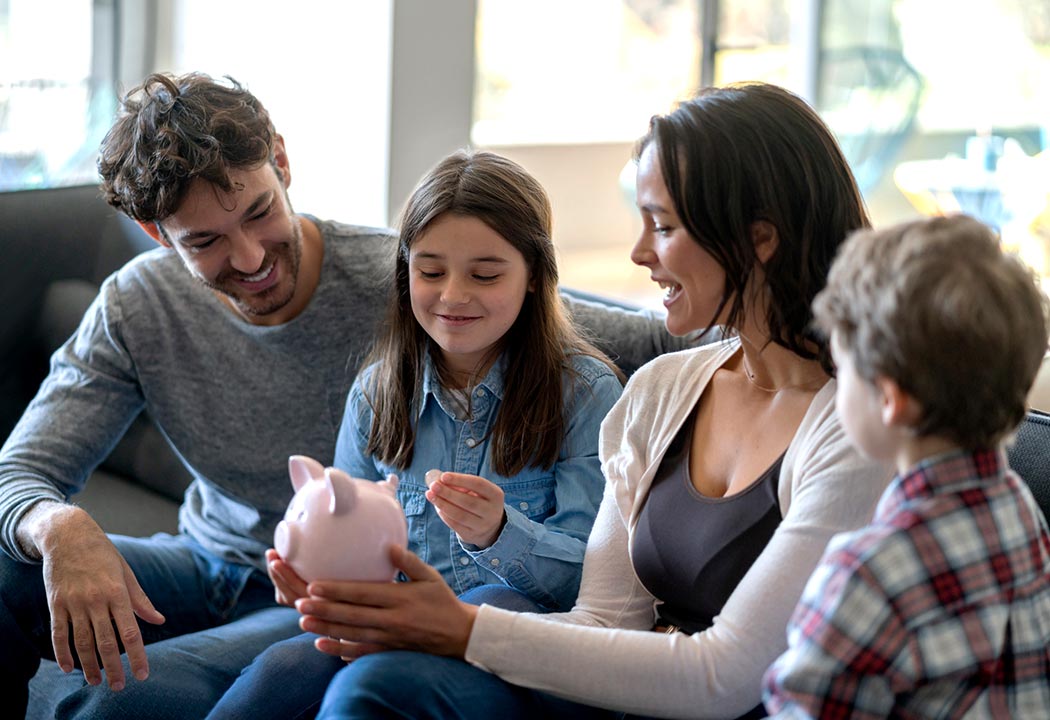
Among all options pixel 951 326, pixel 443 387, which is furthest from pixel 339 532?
pixel 951 326

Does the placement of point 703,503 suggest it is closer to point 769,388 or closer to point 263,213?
point 769,388

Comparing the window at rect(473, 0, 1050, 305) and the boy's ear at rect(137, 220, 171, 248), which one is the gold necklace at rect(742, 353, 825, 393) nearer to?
the boy's ear at rect(137, 220, 171, 248)

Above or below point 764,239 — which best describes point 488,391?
below

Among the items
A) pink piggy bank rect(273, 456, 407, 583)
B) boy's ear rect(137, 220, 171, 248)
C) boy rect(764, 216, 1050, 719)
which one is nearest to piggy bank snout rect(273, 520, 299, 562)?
pink piggy bank rect(273, 456, 407, 583)

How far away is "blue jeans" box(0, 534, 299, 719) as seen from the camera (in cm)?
158

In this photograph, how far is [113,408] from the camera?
1.90m

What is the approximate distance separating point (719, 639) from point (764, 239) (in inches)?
16.3

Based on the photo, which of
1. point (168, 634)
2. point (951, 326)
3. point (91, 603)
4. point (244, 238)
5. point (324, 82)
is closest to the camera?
point (951, 326)

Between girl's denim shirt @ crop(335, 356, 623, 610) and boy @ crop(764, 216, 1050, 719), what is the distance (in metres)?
0.57

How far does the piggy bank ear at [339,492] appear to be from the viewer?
1.21 meters

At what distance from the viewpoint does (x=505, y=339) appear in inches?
66.6

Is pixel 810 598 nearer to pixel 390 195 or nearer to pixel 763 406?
pixel 763 406

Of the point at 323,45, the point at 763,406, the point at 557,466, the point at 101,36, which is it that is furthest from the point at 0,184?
the point at 763,406

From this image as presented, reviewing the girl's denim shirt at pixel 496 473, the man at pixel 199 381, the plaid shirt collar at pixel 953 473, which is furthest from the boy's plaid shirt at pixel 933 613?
the man at pixel 199 381
